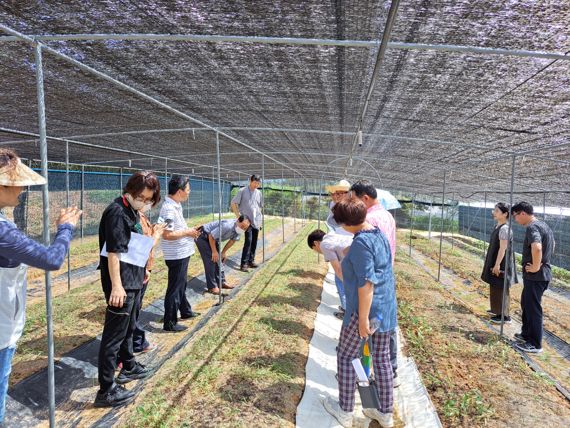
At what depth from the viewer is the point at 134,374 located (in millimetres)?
2846

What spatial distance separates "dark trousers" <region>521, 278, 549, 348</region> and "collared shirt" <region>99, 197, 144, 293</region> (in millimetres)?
3931

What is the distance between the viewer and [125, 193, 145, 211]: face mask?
2.51 metres

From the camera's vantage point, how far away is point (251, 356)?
3.33 meters

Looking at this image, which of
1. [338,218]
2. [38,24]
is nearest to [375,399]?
[338,218]

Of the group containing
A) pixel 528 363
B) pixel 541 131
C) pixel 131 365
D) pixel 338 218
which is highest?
pixel 541 131

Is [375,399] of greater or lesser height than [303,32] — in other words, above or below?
below

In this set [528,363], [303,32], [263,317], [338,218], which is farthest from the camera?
[263,317]

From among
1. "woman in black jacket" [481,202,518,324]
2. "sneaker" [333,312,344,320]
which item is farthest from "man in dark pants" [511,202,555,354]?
"sneaker" [333,312,344,320]

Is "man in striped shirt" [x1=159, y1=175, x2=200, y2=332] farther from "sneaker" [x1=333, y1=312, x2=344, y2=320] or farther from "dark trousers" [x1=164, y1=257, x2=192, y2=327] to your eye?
"sneaker" [x1=333, y1=312, x2=344, y2=320]

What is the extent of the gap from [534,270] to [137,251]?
388cm

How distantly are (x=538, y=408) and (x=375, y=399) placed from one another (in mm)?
1403

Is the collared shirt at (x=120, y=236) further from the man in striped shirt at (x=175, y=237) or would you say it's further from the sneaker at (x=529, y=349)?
the sneaker at (x=529, y=349)

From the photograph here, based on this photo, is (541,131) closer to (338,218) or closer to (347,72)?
(347,72)

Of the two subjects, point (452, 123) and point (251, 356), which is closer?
→ point (251, 356)
